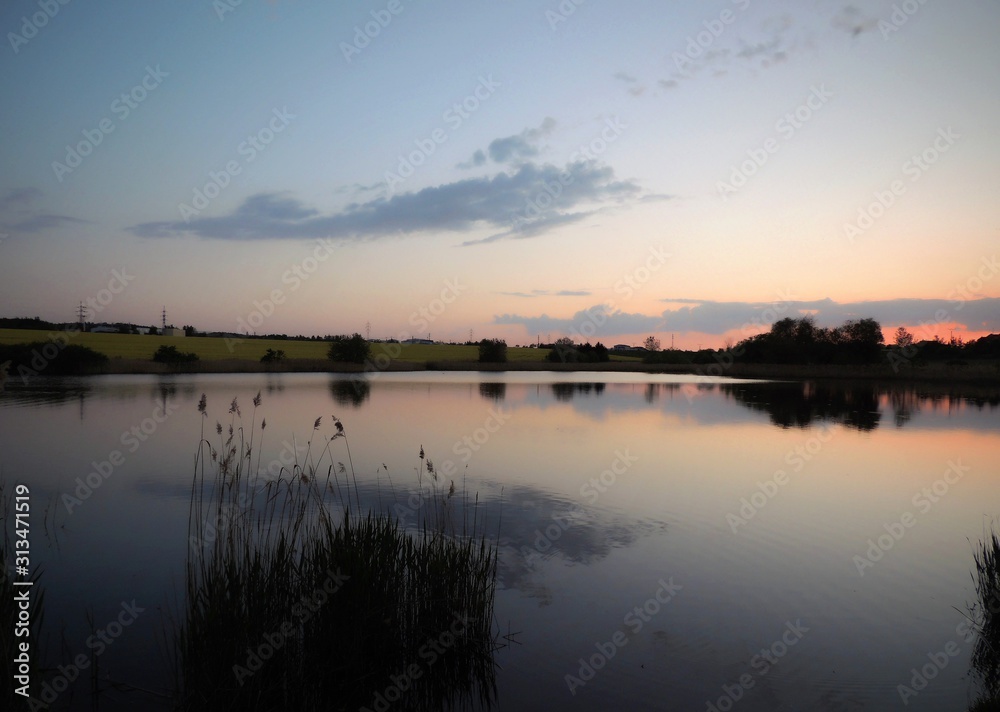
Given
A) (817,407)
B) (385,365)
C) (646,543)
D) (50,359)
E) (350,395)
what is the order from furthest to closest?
(385,365) → (50,359) → (350,395) → (817,407) → (646,543)

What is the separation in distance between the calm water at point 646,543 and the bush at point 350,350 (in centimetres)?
3909

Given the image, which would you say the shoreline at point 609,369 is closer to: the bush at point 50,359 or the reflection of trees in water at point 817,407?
the bush at point 50,359

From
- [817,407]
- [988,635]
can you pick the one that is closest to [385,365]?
[817,407]

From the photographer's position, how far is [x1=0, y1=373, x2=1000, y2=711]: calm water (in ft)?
15.2

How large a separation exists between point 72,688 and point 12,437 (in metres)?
13.1

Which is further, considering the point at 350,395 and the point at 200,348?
the point at 200,348

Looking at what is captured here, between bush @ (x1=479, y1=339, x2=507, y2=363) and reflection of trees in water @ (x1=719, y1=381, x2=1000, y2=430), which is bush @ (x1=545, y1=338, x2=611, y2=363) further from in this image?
reflection of trees in water @ (x1=719, y1=381, x2=1000, y2=430)

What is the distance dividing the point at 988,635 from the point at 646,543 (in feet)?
11.2

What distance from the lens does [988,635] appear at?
531cm

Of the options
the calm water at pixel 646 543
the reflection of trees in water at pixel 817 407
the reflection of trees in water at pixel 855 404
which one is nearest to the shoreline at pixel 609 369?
the reflection of trees in water at pixel 855 404

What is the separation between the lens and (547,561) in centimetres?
699

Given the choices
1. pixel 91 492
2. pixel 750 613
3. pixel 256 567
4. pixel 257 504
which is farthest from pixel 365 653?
pixel 91 492

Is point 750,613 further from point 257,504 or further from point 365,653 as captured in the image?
point 257,504

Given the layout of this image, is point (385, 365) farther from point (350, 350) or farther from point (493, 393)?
point (493, 393)
